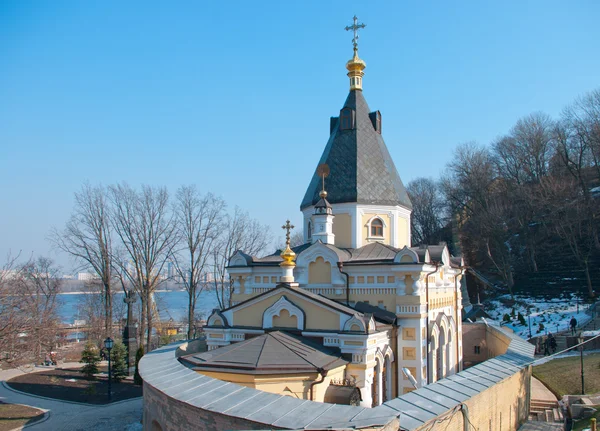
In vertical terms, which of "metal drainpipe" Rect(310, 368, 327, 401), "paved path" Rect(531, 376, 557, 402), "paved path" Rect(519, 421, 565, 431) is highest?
"metal drainpipe" Rect(310, 368, 327, 401)

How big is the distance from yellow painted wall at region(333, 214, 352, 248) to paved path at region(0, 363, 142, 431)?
29.4ft

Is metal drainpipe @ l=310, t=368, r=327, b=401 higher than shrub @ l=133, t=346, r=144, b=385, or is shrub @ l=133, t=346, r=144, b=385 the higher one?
metal drainpipe @ l=310, t=368, r=327, b=401

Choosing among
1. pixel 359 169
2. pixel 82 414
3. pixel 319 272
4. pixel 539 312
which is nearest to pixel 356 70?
pixel 359 169

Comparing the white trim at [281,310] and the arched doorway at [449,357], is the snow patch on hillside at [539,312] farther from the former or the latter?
the white trim at [281,310]

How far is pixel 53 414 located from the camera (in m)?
15.7

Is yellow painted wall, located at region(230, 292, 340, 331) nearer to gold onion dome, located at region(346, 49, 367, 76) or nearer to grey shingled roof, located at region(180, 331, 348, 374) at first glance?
grey shingled roof, located at region(180, 331, 348, 374)

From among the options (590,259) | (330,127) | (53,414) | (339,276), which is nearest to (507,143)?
(590,259)

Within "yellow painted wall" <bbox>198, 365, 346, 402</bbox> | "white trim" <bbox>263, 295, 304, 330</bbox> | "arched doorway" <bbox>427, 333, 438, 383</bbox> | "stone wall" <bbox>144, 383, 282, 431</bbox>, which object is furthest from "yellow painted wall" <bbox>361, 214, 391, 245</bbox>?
"stone wall" <bbox>144, 383, 282, 431</bbox>

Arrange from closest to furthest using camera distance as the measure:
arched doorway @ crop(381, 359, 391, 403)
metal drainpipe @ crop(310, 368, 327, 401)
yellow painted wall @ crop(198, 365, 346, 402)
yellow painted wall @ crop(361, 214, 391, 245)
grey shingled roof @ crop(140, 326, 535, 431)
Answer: grey shingled roof @ crop(140, 326, 535, 431) → yellow painted wall @ crop(198, 365, 346, 402) → metal drainpipe @ crop(310, 368, 327, 401) → arched doorway @ crop(381, 359, 391, 403) → yellow painted wall @ crop(361, 214, 391, 245)

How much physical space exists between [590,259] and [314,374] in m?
28.8

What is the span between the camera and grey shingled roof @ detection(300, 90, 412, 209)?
1912cm

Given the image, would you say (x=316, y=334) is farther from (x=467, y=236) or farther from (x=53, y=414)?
(x=467, y=236)

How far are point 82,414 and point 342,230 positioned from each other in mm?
10649

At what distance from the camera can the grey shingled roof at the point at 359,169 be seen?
19.1 meters
